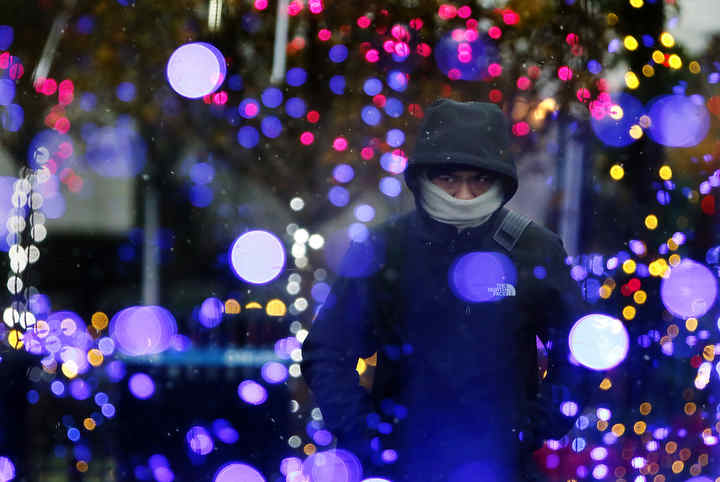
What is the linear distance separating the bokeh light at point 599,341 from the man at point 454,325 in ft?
0.27

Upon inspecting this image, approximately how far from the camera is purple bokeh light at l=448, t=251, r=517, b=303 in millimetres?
1954

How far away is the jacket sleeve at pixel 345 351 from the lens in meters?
1.94

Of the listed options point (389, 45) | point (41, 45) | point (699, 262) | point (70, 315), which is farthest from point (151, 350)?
point (699, 262)

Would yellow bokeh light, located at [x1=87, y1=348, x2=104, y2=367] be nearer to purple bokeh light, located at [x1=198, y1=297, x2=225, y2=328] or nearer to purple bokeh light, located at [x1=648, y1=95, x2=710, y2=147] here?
purple bokeh light, located at [x1=198, y1=297, x2=225, y2=328]

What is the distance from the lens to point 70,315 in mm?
2963

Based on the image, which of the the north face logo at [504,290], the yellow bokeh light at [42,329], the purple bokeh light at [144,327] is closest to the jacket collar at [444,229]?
the the north face logo at [504,290]

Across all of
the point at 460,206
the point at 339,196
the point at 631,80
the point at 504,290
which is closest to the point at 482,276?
the point at 504,290

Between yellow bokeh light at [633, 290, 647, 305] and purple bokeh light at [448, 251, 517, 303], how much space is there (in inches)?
26.6

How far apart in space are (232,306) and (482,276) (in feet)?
3.51

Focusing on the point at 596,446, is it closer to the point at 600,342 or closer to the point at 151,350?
the point at 600,342

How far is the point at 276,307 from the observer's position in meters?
2.55

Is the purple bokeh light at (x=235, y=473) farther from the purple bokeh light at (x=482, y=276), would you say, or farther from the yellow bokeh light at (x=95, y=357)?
the purple bokeh light at (x=482, y=276)

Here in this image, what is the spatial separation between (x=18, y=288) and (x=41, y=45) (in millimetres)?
916

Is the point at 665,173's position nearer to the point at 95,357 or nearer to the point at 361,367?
the point at 361,367
